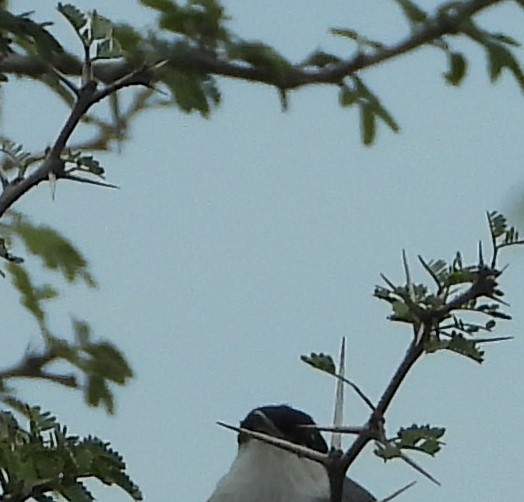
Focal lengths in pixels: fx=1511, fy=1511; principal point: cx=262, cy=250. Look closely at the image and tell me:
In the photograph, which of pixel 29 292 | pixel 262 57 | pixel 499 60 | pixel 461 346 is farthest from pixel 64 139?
pixel 499 60

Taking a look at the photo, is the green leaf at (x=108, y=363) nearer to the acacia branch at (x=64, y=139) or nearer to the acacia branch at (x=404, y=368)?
the acacia branch at (x=64, y=139)

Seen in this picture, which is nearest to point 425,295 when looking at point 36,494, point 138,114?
point 36,494

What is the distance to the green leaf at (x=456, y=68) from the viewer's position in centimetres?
241

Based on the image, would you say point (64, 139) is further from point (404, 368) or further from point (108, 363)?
point (404, 368)

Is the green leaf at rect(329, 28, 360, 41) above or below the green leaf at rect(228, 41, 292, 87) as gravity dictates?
above

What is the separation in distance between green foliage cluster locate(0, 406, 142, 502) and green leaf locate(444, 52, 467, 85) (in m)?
0.94

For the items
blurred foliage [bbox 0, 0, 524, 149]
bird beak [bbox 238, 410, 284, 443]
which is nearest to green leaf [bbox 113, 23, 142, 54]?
Answer: blurred foliage [bbox 0, 0, 524, 149]

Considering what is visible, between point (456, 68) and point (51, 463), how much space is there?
1036 millimetres

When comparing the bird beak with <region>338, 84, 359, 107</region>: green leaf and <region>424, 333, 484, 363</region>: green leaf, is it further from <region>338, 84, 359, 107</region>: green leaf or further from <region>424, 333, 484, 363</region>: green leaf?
<region>424, 333, 484, 363</region>: green leaf

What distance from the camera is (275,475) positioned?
13.3 ft

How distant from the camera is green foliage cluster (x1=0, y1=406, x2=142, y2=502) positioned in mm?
1729

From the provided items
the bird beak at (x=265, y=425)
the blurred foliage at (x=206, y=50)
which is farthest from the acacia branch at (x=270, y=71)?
the bird beak at (x=265, y=425)

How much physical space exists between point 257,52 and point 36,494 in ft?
2.37

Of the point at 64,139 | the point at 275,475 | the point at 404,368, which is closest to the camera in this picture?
the point at 404,368
